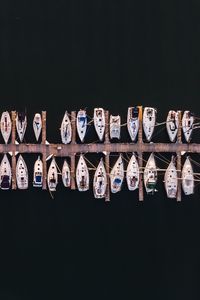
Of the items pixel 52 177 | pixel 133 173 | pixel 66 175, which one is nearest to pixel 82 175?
pixel 66 175

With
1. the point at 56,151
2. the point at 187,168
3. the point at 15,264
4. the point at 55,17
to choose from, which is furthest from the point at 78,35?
the point at 15,264

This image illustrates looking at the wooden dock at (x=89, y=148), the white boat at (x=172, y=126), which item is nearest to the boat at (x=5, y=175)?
the wooden dock at (x=89, y=148)

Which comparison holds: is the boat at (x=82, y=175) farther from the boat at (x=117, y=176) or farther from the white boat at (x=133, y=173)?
the white boat at (x=133, y=173)

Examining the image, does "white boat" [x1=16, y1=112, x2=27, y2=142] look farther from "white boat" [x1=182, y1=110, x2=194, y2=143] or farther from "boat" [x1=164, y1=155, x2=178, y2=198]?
"white boat" [x1=182, y1=110, x2=194, y2=143]

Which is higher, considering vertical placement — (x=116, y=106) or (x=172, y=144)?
(x=116, y=106)

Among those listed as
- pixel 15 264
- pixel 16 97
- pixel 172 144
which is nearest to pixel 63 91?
pixel 16 97

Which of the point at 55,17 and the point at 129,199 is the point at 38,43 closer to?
the point at 55,17

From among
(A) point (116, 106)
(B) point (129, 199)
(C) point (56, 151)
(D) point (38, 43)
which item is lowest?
(B) point (129, 199)
